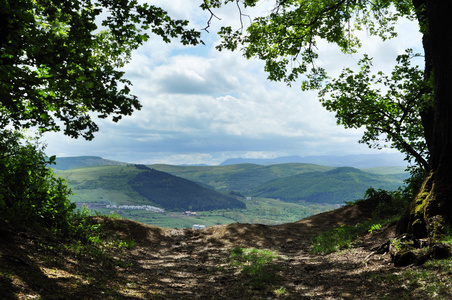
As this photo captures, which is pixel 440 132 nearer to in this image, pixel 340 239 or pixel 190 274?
pixel 340 239

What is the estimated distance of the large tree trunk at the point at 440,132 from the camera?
348 inches

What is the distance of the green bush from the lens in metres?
9.20

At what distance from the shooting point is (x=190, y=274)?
10.3 metres

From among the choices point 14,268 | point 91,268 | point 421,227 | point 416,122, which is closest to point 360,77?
point 416,122

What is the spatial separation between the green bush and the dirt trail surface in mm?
1434

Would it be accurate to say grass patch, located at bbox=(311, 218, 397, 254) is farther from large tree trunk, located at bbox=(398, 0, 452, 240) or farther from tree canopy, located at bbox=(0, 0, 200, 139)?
tree canopy, located at bbox=(0, 0, 200, 139)

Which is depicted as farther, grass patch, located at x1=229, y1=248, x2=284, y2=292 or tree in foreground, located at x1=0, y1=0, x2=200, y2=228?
grass patch, located at x1=229, y1=248, x2=284, y2=292

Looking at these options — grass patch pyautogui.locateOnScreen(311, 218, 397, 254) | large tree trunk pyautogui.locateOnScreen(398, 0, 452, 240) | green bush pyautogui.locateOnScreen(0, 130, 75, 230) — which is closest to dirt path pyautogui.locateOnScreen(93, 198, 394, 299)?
grass patch pyautogui.locateOnScreen(311, 218, 397, 254)

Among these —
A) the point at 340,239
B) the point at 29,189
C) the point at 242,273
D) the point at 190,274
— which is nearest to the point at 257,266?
the point at 242,273

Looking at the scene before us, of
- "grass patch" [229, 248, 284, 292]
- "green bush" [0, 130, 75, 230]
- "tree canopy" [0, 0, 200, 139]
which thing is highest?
"tree canopy" [0, 0, 200, 139]

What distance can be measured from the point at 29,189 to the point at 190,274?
21.4ft

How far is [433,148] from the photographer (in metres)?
9.59

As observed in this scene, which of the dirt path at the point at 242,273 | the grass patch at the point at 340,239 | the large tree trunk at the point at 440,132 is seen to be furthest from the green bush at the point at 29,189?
the large tree trunk at the point at 440,132

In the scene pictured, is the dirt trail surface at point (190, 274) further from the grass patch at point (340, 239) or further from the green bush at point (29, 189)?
the green bush at point (29, 189)
